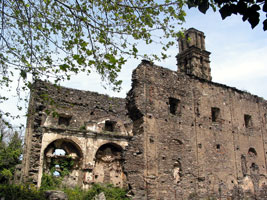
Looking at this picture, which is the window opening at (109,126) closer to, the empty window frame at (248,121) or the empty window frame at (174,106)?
the empty window frame at (174,106)

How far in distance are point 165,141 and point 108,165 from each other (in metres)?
8.51

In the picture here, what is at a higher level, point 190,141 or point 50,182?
point 190,141

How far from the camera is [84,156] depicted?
1958cm

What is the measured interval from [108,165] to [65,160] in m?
2.99

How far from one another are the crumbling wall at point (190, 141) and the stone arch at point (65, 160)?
25.4 feet

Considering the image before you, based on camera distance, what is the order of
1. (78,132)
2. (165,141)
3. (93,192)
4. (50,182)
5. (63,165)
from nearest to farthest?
(165,141)
(93,192)
(50,182)
(63,165)
(78,132)

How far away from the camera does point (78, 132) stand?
20.0 m

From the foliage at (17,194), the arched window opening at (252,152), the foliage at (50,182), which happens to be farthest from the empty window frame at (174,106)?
the foliage at (50,182)

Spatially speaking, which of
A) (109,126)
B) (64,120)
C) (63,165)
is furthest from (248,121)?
(64,120)

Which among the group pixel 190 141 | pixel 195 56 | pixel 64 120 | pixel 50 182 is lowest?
pixel 50 182

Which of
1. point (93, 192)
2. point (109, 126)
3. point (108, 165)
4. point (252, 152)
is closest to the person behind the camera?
point (93, 192)

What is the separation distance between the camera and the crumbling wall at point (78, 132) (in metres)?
18.6

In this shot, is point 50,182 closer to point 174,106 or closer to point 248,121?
point 174,106

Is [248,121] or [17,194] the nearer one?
[17,194]
